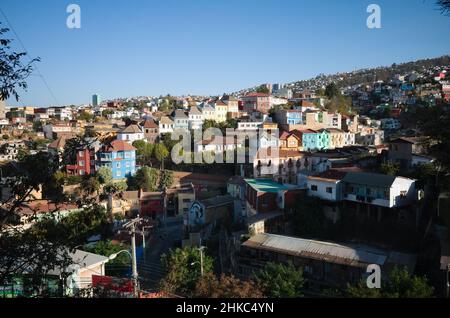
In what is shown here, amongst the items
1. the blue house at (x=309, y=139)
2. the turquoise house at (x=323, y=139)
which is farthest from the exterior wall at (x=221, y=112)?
the blue house at (x=309, y=139)

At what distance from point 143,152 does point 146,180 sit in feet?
13.7

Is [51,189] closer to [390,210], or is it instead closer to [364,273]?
[364,273]

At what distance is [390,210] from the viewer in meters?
13.1

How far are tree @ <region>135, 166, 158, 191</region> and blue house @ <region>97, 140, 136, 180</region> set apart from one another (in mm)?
1703

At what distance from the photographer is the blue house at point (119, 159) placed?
2483 centimetres

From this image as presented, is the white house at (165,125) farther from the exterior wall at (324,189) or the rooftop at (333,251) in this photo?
the rooftop at (333,251)

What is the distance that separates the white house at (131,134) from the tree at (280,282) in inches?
814

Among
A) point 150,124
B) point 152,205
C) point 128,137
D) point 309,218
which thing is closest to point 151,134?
point 150,124

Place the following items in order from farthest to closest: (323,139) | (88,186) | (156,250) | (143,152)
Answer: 1. (143,152)
2. (323,139)
3. (156,250)
4. (88,186)

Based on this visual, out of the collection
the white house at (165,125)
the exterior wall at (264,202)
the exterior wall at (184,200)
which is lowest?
the exterior wall at (184,200)

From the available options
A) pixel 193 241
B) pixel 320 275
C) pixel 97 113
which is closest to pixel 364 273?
pixel 320 275

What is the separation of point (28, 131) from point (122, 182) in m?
18.7

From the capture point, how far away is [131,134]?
29.1 m

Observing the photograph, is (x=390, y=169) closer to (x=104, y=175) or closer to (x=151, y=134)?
(x=104, y=175)
